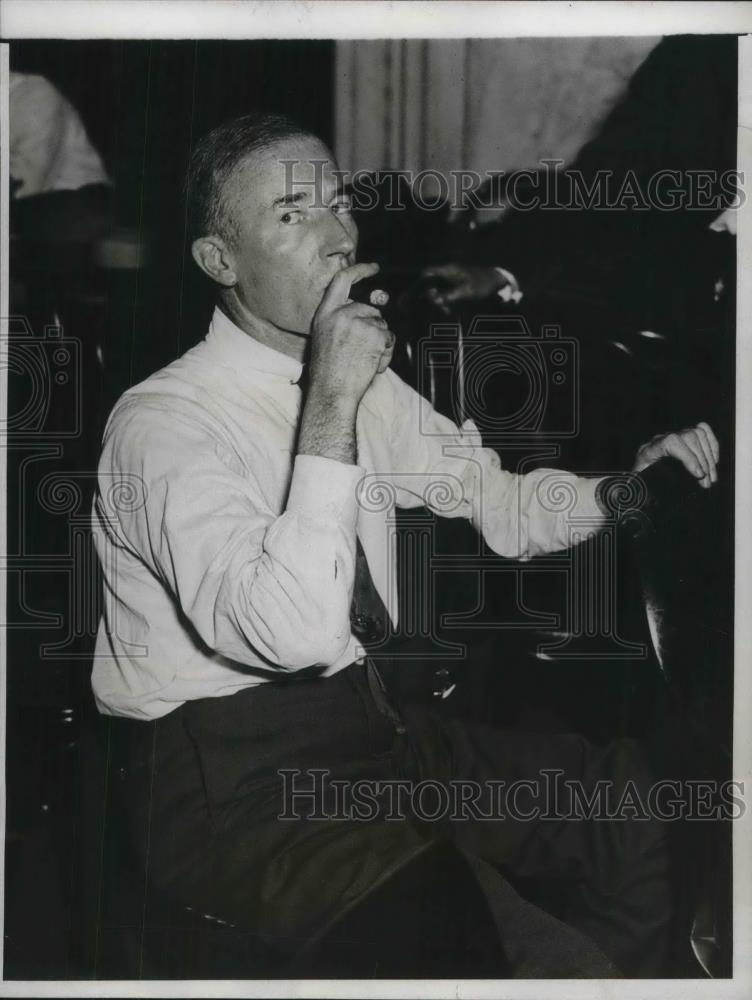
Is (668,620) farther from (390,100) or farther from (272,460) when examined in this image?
(390,100)

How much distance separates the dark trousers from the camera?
1.59m

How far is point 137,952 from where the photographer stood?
65.1 inches

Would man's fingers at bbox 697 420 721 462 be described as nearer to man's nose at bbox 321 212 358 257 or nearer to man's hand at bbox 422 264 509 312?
man's hand at bbox 422 264 509 312

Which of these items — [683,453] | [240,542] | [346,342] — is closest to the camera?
[240,542]

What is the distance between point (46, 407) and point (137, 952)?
3.01 ft

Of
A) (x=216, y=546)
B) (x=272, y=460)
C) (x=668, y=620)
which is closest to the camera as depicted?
(x=216, y=546)

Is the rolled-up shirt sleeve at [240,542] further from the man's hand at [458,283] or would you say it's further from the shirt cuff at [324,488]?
the man's hand at [458,283]

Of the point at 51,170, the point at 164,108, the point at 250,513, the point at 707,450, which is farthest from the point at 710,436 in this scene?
the point at 51,170

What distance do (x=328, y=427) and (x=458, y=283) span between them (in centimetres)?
34

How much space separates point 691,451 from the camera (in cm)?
169

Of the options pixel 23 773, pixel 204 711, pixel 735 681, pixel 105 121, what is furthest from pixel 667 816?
pixel 105 121

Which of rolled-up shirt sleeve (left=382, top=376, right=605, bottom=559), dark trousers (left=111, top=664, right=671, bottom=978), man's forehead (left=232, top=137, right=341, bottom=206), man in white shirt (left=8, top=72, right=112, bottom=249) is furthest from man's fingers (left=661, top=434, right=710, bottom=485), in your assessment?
man in white shirt (left=8, top=72, right=112, bottom=249)

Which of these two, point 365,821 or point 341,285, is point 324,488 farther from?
point 365,821

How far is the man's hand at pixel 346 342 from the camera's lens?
1.56 metres
